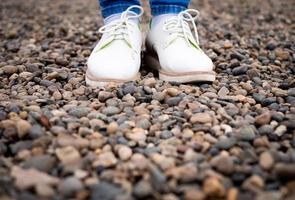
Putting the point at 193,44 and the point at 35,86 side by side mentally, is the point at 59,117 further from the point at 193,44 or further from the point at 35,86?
the point at 193,44

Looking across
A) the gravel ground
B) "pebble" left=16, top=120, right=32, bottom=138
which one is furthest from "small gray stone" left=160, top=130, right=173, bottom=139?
"pebble" left=16, top=120, right=32, bottom=138

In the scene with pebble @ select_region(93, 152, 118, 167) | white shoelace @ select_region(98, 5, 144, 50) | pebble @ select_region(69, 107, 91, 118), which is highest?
white shoelace @ select_region(98, 5, 144, 50)

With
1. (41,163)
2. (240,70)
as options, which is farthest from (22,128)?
(240,70)

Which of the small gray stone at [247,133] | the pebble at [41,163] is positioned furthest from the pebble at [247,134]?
the pebble at [41,163]

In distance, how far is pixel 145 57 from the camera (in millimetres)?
1771

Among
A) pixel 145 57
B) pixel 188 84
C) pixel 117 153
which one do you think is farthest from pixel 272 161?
pixel 145 57

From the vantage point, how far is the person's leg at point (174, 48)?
150cm

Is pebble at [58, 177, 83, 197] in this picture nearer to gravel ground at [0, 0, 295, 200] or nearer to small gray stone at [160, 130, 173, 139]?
→ gravel ground at [0, 0, 295, 200]

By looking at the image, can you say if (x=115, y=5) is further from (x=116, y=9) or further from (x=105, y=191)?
(x=105, y=191)

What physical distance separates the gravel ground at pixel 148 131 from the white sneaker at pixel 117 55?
5 centimetres

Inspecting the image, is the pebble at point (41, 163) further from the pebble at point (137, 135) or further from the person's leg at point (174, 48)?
the person's leg at point (174, 48)

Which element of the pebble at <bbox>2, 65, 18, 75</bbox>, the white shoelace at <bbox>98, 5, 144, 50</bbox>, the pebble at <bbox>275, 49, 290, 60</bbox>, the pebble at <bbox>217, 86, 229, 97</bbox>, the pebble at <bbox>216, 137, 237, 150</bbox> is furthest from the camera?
the pebble at <bbox>275, 49, 290, 60</bbox>

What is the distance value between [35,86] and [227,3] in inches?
99.6

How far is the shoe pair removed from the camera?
1.48 meters
